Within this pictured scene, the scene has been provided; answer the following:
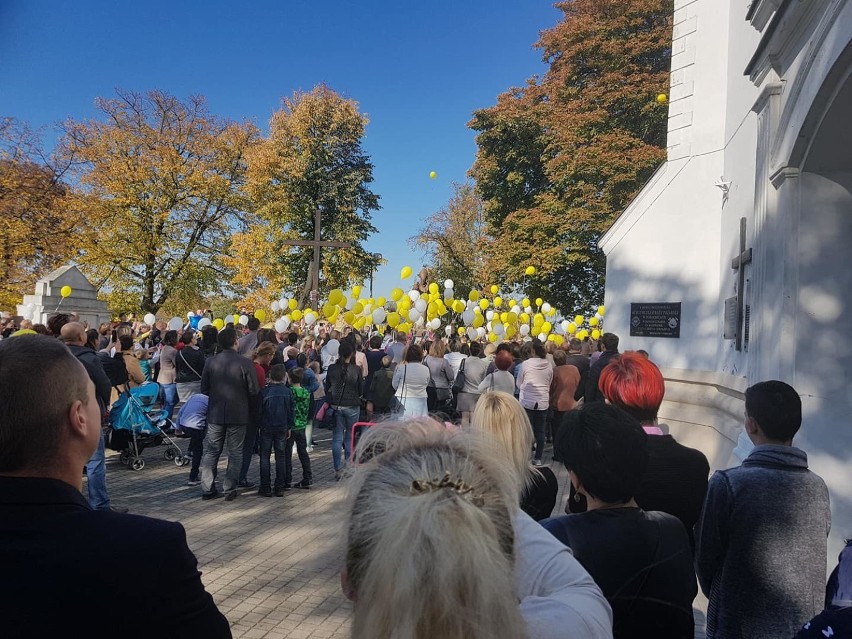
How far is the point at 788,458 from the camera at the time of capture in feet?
8.52

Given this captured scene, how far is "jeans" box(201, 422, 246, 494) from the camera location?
24.5 feet

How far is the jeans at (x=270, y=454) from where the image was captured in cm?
778

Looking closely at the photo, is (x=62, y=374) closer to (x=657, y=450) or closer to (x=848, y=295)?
(x=657, y=450)

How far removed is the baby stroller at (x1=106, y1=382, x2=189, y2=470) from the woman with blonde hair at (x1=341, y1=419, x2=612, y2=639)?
8.00 m

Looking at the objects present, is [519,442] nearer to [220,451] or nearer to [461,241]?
[220,451]

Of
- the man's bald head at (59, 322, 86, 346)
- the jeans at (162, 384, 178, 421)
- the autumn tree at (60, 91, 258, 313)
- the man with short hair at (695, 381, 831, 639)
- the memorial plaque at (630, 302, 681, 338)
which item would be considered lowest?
the jeans at (162, 384, 178, 421)

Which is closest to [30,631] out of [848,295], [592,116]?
[848,295]

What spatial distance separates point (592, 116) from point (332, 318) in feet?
49.0

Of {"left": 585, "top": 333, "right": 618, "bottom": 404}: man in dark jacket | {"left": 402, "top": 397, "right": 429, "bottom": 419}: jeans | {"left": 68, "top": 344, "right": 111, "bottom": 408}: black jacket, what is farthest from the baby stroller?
{"left": 585, "top": 333, "right": 618, "bottom": 404}: man in dark jacket

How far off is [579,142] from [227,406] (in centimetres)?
2206

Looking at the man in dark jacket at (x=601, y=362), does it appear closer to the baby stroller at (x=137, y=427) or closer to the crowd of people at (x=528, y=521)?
the crowd of people at (x=528, y=521)

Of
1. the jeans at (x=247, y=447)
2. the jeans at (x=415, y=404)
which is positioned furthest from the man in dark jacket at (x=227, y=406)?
the jeans at (x=415, y=404)

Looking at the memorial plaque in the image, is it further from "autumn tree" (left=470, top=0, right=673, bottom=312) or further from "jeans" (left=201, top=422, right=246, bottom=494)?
"autumn tree" (left=470, top=0, right=673, bottom=312)

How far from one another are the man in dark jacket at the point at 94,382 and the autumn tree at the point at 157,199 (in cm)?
2489
